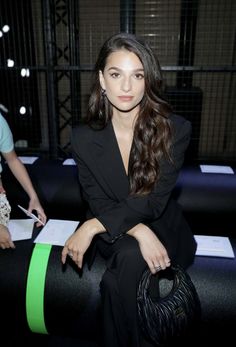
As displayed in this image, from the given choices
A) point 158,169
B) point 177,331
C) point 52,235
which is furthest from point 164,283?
point 52,235

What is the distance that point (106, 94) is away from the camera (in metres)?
1.44

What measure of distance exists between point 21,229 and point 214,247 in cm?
96

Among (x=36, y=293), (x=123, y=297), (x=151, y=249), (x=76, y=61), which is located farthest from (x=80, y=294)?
(x=76, y=61)

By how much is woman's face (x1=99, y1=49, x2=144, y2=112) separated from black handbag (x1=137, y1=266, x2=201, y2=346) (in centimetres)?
65

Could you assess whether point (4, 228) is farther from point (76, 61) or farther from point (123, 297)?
point (76, 61)

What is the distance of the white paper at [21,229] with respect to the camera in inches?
66.7

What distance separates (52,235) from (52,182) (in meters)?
0.82

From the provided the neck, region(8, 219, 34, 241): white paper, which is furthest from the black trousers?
region(8, 219, 34, 241): white paper

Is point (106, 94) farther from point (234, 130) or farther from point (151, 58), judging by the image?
point (234, 130)

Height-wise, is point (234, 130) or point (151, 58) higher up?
point (151, 58)

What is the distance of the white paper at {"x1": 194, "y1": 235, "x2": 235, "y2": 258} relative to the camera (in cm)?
154

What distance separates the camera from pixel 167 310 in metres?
1.14

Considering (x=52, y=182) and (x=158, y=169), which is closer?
(x=158, y=169)

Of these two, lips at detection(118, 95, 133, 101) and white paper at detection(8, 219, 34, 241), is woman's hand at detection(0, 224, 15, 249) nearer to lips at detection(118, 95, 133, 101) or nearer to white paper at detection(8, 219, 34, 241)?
white paper at detection(8, 219, 34, 241)
